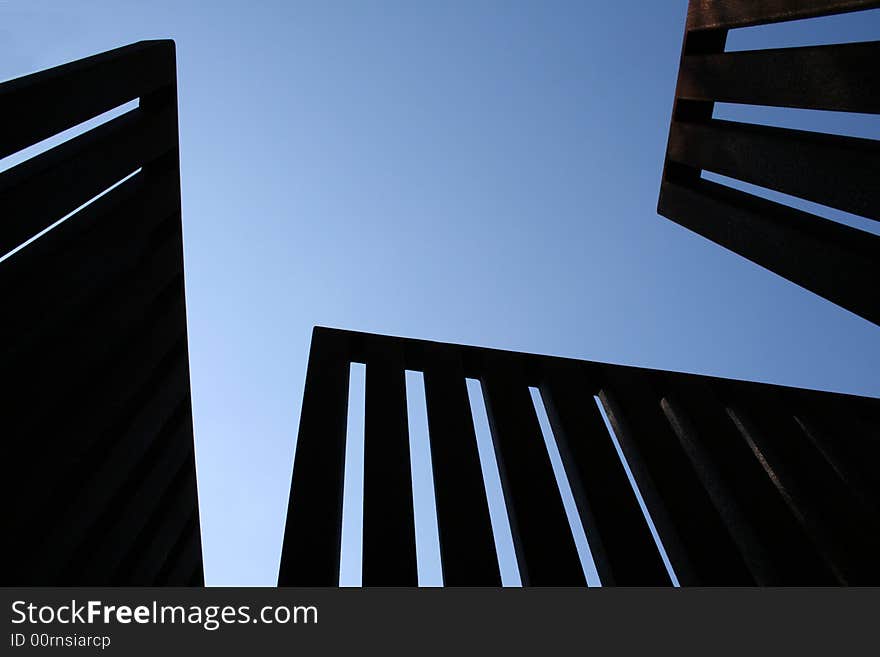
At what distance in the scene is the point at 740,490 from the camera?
4.77 metres

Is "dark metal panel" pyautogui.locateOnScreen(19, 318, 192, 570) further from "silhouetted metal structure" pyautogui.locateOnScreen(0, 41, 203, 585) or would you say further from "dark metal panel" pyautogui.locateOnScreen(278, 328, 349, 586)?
"dark metal panel" pyautogui.locateOnScreen(278, 328, 349, 586)

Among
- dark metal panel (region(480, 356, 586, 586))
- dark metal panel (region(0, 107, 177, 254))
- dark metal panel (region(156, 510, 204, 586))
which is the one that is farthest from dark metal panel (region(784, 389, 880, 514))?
dark metal panel (region(156, 510, 204, 586))

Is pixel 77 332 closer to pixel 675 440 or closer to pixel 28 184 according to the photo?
pixel 28 184

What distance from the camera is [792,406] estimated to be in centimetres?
623

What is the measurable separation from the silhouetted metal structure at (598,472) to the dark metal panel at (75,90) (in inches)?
99.9

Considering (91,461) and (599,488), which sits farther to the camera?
(91,461)

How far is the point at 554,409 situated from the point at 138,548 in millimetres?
4724

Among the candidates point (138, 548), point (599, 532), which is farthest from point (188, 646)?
point (138, 548)

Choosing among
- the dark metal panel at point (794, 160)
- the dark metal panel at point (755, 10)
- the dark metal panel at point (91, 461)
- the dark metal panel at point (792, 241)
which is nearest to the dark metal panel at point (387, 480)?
the dark metal panel at point (91, 461)

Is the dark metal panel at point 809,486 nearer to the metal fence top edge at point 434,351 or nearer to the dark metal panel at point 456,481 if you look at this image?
the metal fence top edge at point 434,351

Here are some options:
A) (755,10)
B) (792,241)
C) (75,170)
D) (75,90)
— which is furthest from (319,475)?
(755,10)

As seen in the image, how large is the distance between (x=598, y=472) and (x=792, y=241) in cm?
224

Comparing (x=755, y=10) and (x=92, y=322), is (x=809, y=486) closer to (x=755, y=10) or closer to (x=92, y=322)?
(x=755, y=10)

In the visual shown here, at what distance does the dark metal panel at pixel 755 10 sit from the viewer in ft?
10.2
